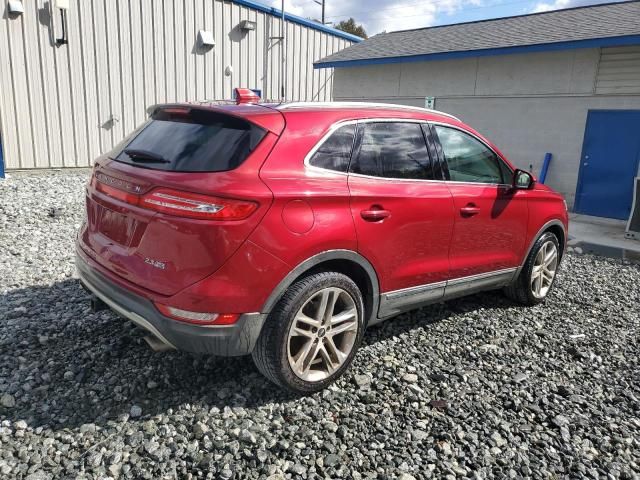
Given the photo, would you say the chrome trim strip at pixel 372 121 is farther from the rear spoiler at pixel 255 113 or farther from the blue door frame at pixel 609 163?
the blue door frame at pixel 609 163

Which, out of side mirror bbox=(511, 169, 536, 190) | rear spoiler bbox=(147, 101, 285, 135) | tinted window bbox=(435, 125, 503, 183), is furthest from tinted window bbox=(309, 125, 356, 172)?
side mirror bbox=(511, 169, 536, 190)

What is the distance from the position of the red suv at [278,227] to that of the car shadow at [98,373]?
0.41 meters

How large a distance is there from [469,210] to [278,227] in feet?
5.96

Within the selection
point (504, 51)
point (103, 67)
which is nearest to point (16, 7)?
point (103, 67)

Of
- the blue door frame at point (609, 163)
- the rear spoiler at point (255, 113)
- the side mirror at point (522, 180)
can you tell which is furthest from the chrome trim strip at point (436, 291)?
the blue door frame at point (609, 163)

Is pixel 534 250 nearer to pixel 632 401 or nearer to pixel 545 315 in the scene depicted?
A: pixel 545 315

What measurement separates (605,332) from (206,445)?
3573mm

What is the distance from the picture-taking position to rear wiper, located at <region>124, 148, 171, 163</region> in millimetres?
2916

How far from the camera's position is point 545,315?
4.74 meters

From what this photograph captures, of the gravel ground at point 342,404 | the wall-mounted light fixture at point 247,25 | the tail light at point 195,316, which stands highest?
the wall-mounted light fixture at point 247,25

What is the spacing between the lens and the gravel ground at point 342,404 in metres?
2.58

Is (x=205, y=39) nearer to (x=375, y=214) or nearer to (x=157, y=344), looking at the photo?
→ (x=375, y=214)

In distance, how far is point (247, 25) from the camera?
1465cm

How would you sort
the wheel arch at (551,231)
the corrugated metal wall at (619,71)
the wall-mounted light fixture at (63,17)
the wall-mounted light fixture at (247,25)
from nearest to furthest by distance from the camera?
the wheel arch at (551,231)
the corrugated metal wall at (619,71)
the wall-mounted light fixture at (63,17)
the wall-mounted light fixture at (247,25)
